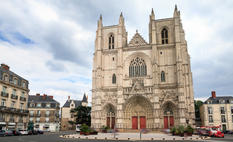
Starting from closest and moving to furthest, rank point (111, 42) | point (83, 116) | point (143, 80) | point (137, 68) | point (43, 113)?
point (143, 80) → point (137, 68) → point (111, 42) → point (83, 116) → point (43, 113)

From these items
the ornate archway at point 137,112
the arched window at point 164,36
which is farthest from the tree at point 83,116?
the arched window at point 164,36

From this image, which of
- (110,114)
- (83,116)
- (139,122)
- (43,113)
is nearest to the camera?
(139,122)

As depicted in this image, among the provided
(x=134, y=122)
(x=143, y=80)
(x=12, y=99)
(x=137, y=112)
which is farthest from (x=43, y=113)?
(x=143, y=80)

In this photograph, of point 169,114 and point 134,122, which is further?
point 134,122

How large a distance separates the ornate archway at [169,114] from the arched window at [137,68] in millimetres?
6365

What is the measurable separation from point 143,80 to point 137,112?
5.33 m

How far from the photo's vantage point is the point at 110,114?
34.0m

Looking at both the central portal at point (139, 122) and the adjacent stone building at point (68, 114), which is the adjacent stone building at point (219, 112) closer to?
the central portal at point (139, 122)

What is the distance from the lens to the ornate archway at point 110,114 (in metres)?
33.5

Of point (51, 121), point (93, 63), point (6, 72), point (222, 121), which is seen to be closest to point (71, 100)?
point (51, 121)

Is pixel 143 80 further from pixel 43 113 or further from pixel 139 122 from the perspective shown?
pixel 43 113

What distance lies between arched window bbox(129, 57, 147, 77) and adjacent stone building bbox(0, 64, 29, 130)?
18.8 m

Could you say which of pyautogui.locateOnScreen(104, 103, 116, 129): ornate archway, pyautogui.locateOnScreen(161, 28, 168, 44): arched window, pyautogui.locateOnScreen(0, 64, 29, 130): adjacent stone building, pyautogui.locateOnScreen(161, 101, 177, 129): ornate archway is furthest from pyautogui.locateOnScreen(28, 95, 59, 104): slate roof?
pyautogui.locateOnScreen(161, 28, 168, 44): arched window

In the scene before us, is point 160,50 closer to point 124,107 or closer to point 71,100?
point 124,107
